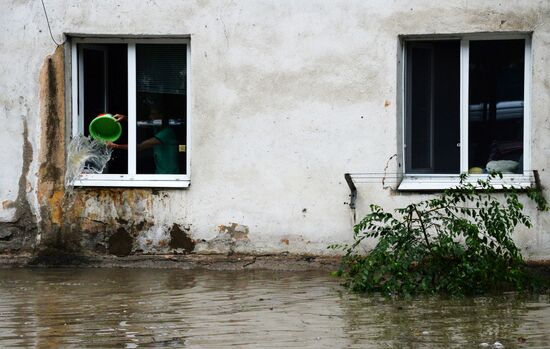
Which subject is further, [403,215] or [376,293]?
[403,215]

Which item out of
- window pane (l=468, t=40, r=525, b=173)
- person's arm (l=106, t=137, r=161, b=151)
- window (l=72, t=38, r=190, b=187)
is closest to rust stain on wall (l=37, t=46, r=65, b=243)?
window (l=72, t=38, r=190, b=187)

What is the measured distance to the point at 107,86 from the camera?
1305cm

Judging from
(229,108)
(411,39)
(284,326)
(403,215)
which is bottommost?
(284,326)

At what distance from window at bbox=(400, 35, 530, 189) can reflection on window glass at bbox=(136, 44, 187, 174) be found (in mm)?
2630

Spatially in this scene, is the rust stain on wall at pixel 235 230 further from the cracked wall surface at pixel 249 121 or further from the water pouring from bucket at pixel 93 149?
the water pouring from bucket at pixel 93 149

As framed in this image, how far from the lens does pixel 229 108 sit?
12430 millimetres

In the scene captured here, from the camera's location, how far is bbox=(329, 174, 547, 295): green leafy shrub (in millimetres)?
10539

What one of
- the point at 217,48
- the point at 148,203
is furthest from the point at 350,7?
the point at 148,203

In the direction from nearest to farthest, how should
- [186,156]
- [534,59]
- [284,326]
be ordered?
1. [284,326]
2. [534,59]
3. [186,156]

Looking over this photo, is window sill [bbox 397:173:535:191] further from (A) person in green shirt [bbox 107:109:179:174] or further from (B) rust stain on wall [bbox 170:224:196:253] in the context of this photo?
(A) person in green shirt [bbox 107:109:179:174]

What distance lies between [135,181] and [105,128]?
0.73 metres

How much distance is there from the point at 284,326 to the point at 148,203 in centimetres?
400

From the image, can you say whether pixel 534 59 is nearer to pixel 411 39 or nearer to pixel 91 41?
pixel 411 39

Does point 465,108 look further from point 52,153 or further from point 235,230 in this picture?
point 52,153
